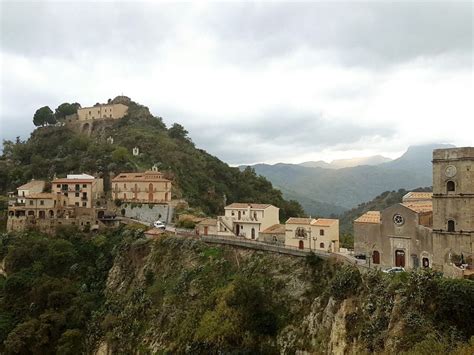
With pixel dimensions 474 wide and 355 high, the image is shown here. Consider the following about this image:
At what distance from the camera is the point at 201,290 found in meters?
42.8

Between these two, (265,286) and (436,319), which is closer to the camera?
(436,319)

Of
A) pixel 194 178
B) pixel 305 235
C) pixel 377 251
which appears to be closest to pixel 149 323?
pixel 305 235

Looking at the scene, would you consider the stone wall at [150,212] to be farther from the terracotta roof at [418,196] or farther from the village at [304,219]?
the terracotta roof at [418,196]

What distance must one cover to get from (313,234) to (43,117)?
80.7 m

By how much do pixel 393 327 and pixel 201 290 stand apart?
20.7m

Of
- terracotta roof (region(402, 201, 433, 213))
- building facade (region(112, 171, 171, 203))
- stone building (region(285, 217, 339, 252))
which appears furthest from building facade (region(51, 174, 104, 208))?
terracotta roof (region(402, 201, 433, 213))

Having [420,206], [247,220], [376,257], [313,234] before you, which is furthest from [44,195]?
[420,206]

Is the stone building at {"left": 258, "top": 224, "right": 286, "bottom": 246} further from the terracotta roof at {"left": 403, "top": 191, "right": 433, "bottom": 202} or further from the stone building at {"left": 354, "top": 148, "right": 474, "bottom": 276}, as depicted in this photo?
the terracotta roof at {"left": 403, "top": 191, "right": 433, "bottom": 202}

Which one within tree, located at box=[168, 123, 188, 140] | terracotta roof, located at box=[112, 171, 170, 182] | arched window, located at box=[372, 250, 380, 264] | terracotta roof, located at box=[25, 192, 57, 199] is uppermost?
tree, located at box=[168, 123, 188, 140]

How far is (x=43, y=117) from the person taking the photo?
334ft

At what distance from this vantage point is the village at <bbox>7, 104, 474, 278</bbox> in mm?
32312

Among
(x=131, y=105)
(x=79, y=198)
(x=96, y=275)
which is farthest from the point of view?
(x=131, y=105)

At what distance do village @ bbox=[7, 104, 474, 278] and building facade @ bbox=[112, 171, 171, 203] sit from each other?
14 centimetres

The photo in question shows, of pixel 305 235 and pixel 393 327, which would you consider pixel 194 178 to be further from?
pixel 393 327
